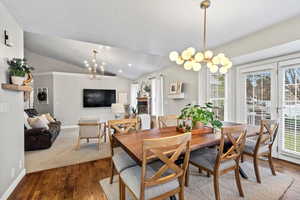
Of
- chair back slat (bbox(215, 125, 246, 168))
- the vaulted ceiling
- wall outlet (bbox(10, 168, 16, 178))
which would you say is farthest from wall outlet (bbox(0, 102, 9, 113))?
chair back slat (bbox(215, 125, 246, 168))

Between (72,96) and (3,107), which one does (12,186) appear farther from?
(72,96)

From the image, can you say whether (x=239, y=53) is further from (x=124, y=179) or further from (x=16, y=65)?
(x=16, y=65)

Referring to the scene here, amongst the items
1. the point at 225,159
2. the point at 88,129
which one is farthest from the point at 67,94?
the point at 225,159

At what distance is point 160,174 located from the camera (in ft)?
4.12

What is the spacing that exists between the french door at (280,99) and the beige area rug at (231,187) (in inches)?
33.3

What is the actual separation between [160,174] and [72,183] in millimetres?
1688

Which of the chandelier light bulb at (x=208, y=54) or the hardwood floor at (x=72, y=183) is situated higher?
the chandelier light bulb at (x=208, y=54)

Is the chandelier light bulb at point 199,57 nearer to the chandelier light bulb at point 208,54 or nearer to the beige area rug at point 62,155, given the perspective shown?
the chandelier light bulb at point 208,54

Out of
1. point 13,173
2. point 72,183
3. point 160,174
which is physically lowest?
point 72,183

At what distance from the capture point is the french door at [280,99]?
106 inches

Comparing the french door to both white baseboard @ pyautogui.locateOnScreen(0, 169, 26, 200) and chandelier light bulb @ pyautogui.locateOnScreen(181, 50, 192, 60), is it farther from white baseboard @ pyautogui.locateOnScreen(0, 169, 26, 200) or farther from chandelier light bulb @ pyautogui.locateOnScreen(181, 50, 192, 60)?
white baseboard @ pyautogui.locateOnScreen(0, 169, 26, 200)

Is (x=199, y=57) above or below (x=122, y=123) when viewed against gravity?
above

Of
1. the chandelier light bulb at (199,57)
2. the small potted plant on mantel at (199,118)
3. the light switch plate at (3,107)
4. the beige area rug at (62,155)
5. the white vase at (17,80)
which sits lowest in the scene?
the beige area rug at (62,155)

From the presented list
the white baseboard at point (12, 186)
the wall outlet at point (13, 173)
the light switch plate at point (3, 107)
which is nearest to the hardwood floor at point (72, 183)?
the white baseboard at point (12, 186)
